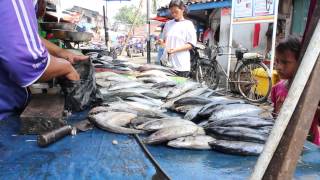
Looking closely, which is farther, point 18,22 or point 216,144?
point 216,144

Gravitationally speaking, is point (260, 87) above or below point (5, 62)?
below

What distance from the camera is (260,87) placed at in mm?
9258

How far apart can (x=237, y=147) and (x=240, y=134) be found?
121 mm

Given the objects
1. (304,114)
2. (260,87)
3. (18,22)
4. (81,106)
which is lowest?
(260,87)

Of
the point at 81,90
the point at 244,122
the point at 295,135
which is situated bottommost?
the point at 244,122

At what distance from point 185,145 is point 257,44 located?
374 inches

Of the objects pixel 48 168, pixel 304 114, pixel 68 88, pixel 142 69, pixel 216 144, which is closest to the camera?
pixel 304 114

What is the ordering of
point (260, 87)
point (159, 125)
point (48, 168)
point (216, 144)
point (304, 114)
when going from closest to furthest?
point (304, 114) < point (48, 168) < point (216, 144) < point (159, 125) < point (260, 87)

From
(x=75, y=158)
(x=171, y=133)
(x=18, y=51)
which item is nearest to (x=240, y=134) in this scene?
(x=171, y=133)

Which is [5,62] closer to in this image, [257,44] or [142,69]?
[142,69]

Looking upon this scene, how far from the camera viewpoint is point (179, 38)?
21.0 ft

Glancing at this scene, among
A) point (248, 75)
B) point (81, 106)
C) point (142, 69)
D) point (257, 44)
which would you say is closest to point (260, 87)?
point (248, 75)

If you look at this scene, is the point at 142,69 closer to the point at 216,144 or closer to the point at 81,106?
the point at 81,106

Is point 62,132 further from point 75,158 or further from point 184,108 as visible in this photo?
point 184,108
